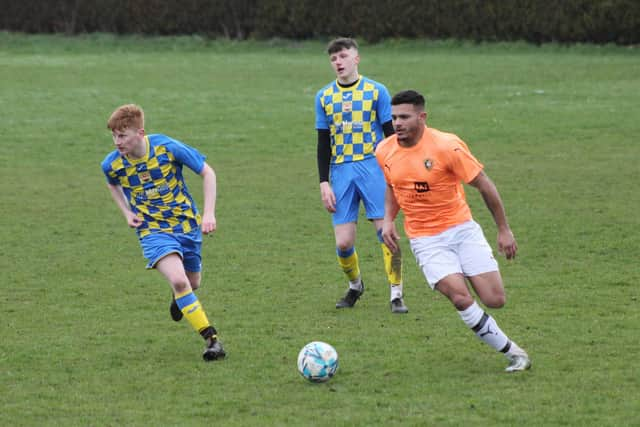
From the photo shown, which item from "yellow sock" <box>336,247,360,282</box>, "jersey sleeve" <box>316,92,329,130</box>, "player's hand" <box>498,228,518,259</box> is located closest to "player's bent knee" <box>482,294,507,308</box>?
"player's hand" <box>498,228,518,259</box>

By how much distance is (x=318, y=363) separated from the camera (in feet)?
24.4

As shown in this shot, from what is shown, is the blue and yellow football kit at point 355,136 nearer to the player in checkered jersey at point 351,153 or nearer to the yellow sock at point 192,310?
the player in checkered jersey at point 351,153

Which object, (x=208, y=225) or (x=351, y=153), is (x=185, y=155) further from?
(x=351, y=153)

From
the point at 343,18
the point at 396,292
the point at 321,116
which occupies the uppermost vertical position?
the point at 321,116

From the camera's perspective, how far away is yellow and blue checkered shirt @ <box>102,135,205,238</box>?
27.8ft

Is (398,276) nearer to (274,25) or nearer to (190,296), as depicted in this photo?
(190,296)

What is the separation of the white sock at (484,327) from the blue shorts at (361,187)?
2.50 meters

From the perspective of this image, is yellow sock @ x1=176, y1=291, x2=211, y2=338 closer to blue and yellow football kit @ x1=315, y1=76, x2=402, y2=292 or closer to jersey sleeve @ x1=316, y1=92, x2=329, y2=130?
blue and yellow football kit @ x1=315, y1=76, x2=402, y2=292

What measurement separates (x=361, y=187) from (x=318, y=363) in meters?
2.80

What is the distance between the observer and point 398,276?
32.2ft

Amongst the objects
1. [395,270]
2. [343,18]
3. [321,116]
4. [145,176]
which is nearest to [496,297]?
[395,270]

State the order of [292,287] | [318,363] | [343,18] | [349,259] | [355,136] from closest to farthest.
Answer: [318,363] < [355,136] < [349,259] < [292,287] < [343,18]

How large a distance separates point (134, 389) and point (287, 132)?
16.0 meters

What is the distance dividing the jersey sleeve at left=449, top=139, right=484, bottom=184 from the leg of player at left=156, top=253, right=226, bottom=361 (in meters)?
2.24
